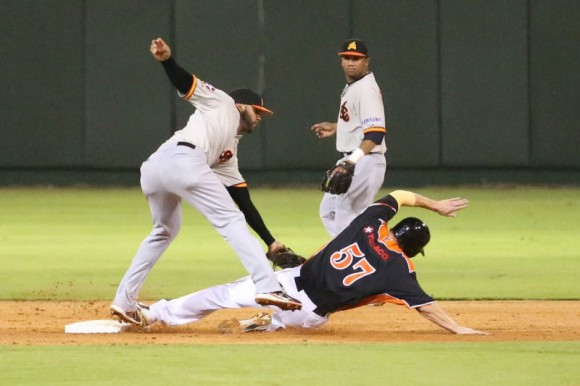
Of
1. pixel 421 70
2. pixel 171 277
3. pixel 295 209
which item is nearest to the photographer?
pixel 171 277

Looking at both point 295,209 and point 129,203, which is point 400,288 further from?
point 129,203

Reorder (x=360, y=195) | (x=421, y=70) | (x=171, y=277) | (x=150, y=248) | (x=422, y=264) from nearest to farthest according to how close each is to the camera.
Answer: (x=150, y=248) < (x=360, y=195) < (x=171, y=277) < (x=422, y=264) < (x=421, y=70)

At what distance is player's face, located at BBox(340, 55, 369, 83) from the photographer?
8.82 metres

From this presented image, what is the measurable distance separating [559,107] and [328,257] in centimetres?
1131

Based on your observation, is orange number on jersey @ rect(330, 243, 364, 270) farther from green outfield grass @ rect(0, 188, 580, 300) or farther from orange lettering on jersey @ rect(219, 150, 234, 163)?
green outfield grass @ rect(0, 188, 580, 300)

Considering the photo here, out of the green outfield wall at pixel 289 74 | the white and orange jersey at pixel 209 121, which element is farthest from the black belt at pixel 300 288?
the green outfield wall at pixel 289 74

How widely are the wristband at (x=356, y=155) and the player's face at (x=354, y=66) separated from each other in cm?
85

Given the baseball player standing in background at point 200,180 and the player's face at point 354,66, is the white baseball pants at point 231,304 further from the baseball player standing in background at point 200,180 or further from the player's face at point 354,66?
the player's face at point 354,66

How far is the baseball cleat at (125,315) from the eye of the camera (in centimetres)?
693

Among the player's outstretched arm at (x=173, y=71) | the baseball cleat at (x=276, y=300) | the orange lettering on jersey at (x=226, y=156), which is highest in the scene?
the player's outstretched arm at (x=173, y=71)

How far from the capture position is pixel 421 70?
17203mm

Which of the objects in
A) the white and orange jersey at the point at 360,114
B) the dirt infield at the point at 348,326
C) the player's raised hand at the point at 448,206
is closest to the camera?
the dirt infield at the point at 348,326

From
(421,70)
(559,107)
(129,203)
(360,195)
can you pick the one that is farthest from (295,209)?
(360,195)

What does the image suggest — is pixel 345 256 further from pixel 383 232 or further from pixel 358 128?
pixel 358 128
